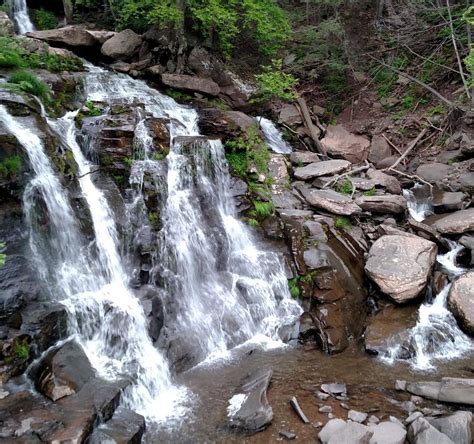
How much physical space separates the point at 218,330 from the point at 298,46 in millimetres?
13735

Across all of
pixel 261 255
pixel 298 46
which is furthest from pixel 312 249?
pixel 298 46

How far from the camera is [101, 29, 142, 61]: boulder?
14.6 metres

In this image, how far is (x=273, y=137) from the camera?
14648 millimetres

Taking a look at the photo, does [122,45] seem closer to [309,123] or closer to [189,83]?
[189,83]

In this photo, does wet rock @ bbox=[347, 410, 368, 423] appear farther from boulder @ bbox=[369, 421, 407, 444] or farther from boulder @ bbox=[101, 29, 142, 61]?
boulder @ bbox=[101, 29, 142, 61]

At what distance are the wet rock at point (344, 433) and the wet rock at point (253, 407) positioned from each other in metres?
0.78

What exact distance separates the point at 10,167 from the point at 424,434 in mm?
7504

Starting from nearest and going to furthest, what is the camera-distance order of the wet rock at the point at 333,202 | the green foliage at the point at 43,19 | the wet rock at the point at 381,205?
the wet rock at the point at 333,202, the wet rock at the point at 381,205, the green foliage at the point at 43,19

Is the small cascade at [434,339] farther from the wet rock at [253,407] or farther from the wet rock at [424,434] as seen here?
the wet rock at [253,407]

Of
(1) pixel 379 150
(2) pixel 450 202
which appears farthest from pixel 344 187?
(1) pixel 379 150

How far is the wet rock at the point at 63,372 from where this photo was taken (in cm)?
583

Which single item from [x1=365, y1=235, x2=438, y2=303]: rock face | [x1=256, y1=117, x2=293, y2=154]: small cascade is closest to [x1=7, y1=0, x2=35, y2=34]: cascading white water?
[x1=256, y1=117, x2=293, y2=154]: small cascade

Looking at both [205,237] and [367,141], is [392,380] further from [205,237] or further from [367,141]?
A: [367,141]

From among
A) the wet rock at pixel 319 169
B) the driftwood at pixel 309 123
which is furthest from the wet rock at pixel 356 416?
the driftwood at pixel 309 123
